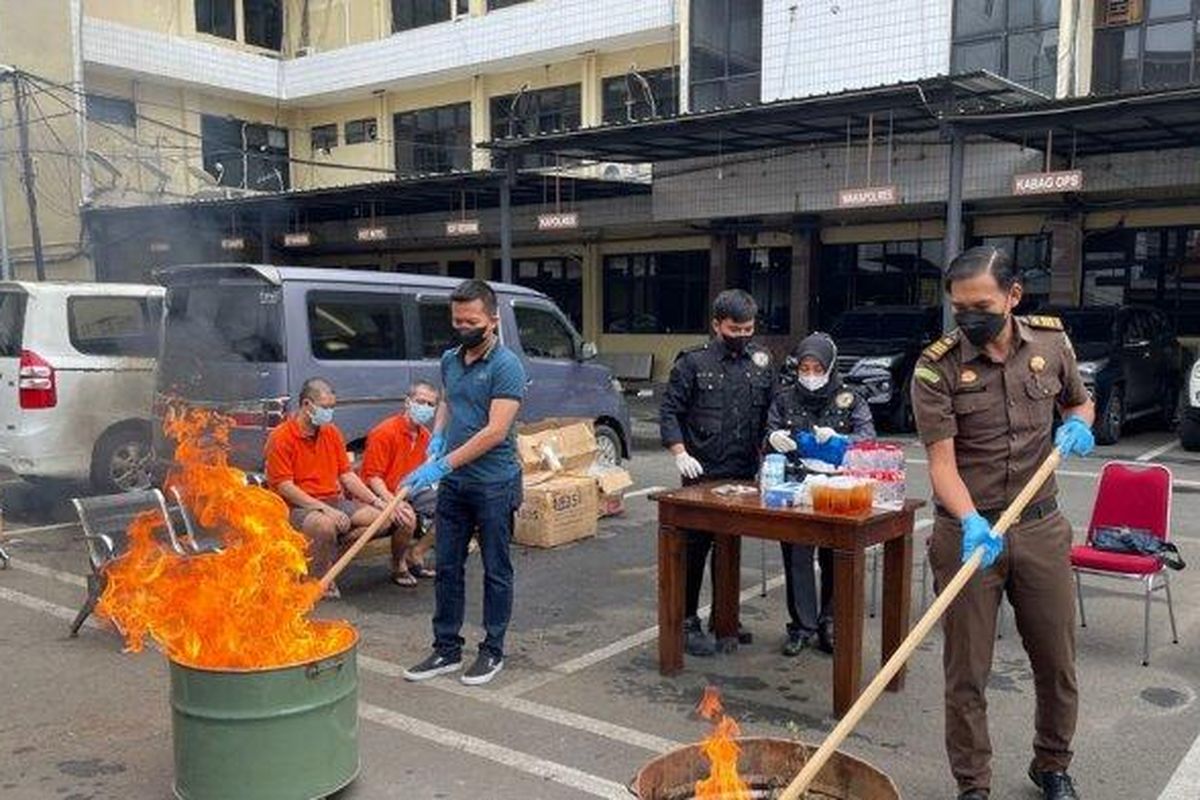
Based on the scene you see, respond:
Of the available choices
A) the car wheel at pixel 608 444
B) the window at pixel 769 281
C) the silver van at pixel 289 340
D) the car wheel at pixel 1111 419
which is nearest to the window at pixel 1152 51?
the car wheel at pixel 1111 419

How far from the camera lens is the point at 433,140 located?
25.1 m

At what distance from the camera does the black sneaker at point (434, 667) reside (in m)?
4.84

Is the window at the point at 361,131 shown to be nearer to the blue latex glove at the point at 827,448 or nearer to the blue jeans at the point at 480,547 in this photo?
the blue jeans at the point at 480,547

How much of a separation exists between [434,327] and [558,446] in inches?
58.4

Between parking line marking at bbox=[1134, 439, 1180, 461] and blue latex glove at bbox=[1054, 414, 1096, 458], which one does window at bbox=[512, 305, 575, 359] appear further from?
parking line marking at bbox=[1134, 439, 1180, 461]

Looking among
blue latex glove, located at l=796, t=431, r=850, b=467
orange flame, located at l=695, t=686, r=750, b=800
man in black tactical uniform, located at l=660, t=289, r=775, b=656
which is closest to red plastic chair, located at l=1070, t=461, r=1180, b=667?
blue latex glove, located at l=796, t=431, r=850, b=467

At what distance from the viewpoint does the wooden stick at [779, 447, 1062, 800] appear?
251 centimetres

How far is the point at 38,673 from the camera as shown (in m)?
4.95

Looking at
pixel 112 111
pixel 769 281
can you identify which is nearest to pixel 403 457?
pixel 769 281

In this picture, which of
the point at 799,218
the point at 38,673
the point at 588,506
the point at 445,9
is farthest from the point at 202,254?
the point at 38,673

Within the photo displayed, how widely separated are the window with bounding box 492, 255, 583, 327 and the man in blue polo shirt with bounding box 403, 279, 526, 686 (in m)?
18.0

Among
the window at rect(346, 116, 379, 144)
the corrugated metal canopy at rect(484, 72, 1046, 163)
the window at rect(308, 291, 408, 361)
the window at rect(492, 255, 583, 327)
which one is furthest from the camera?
the window at rect(346, 116, 379, 144)

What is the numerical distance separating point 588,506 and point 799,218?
11.7m

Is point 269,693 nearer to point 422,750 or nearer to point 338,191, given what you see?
point 422,750
